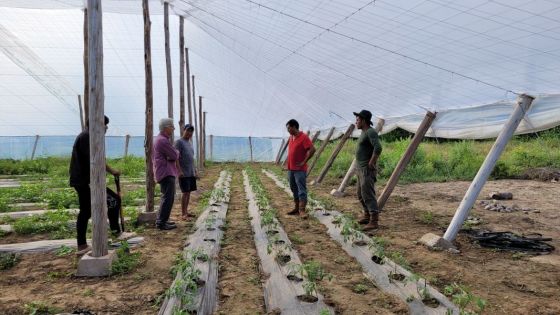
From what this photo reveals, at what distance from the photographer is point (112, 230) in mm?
5074

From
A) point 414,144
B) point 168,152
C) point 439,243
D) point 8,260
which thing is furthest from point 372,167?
point 8,260

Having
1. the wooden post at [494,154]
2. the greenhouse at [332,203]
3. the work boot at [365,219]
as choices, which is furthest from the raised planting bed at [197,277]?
the wooden post at [494,154]

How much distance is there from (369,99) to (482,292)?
16.9 feet

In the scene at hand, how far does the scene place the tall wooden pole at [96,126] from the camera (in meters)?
3.59

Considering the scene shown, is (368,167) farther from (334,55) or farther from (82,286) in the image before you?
(82,286)

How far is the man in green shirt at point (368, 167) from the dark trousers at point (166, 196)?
8.54ft

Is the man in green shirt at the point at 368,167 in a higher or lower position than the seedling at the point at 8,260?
higher

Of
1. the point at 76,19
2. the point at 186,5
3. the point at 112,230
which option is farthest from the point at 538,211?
the point at 76,19

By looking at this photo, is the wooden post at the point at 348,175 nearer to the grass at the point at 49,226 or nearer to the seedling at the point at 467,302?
the grass at the point at 49,226

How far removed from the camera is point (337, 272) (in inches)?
149

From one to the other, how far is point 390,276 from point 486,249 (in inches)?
72.4

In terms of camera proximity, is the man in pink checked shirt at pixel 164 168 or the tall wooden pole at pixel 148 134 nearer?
the man in pink checked shirt at pixel 164 168

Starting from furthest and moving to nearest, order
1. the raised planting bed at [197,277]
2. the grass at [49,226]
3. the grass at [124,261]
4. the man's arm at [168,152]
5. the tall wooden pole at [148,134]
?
the tall wooden pole at [148,134] → the man's arm at [168,152] → the grass at [49,226] → the grass at [124,261] → the raised planting bed at [197,277]

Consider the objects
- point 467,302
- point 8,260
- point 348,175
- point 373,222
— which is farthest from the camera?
point 348,175
